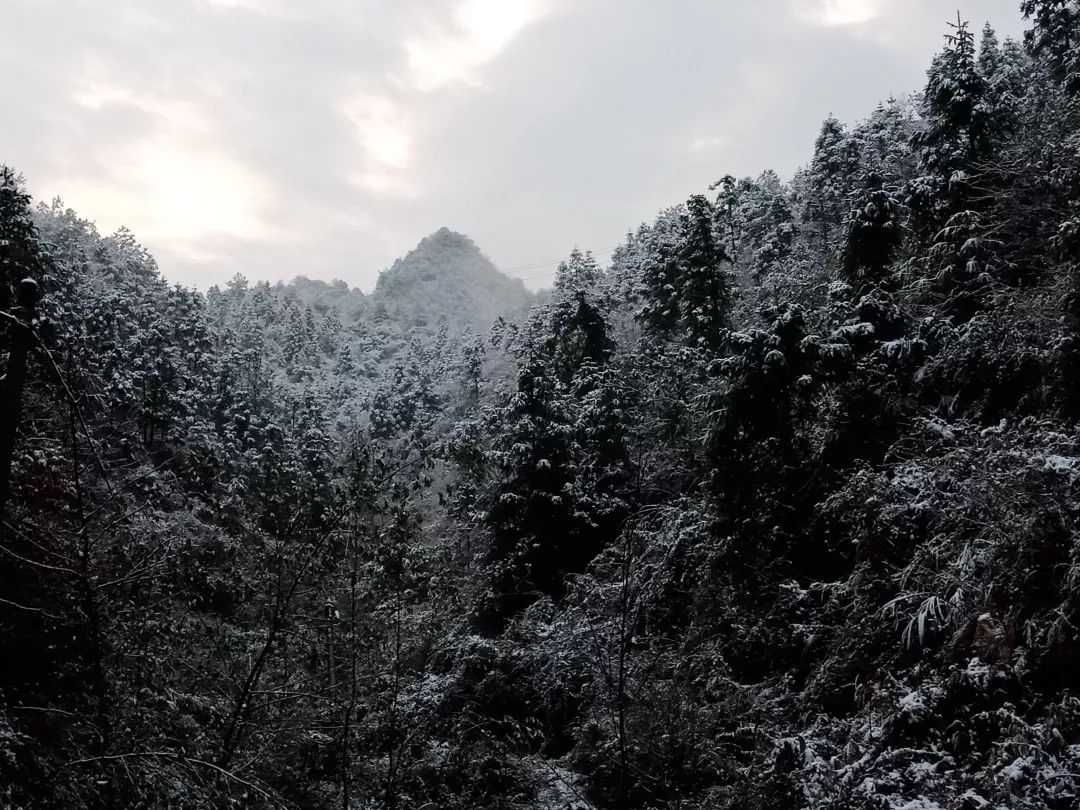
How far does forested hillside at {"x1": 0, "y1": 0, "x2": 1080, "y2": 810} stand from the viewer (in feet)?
24.2

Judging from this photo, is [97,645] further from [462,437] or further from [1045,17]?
[1045,17]

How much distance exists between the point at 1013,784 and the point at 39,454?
10.8 m

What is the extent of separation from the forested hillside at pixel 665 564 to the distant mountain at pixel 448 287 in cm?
6185

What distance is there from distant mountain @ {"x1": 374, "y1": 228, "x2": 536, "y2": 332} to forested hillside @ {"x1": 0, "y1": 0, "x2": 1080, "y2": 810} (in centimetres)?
6185

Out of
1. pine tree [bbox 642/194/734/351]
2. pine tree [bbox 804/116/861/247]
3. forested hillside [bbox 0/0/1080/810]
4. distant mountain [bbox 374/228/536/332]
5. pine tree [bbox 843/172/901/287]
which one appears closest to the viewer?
forested hillside [bbox 0/0/1080/810]

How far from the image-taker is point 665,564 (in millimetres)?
18375

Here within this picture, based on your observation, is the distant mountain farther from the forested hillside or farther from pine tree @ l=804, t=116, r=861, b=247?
the forested hillside

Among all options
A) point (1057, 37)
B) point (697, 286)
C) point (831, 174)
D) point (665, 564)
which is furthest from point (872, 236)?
point (831, 174)

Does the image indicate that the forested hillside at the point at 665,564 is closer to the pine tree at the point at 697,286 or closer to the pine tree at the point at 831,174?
the pine tree at the point at 697,286

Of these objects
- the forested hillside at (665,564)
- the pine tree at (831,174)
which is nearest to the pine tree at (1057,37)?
the forested hillside at (665,564)

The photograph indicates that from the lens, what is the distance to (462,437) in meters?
35.4

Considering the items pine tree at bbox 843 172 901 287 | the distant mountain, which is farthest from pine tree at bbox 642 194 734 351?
the distant mountain

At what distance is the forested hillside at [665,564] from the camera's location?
7.39 meters

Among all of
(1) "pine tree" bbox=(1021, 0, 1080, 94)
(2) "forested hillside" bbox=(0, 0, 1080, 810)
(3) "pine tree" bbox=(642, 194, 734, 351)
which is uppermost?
(1) "pine tree" bbox=(1021, 0, 1080, 94)
